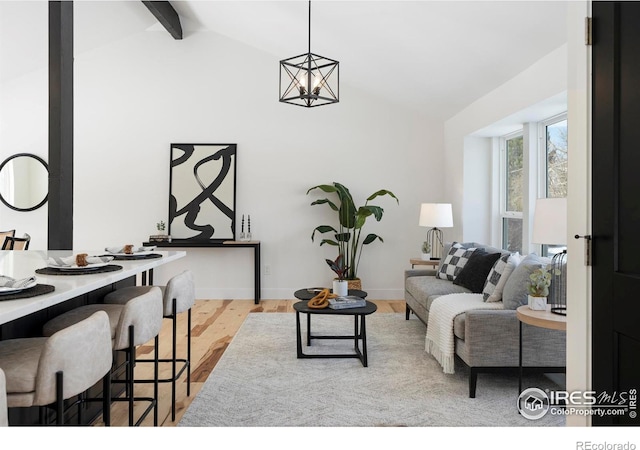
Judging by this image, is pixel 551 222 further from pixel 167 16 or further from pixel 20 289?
pixel 167 16

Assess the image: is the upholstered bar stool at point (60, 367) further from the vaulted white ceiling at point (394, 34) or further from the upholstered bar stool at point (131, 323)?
the vaulted white ceiling at point (394, 34)

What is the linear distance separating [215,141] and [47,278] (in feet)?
13.8

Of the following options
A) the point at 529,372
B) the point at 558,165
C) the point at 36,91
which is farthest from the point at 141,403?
the point at 36,91

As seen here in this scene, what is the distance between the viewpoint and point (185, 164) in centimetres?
602

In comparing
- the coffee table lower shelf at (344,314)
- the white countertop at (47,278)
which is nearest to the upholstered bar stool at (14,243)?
the white countertop at (47,278)

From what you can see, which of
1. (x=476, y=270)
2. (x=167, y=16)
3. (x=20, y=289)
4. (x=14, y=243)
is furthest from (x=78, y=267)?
(x=167, y=16)

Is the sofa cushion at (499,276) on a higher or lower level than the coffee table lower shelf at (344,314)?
higher

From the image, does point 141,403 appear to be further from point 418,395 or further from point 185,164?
point 185,164

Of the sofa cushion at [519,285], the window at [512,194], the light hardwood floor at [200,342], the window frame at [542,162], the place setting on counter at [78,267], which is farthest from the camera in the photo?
the window at [512,194]

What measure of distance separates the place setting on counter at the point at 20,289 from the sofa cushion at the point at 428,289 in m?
3.00

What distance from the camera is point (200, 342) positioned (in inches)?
164

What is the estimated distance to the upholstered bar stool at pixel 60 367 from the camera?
141 centimetres

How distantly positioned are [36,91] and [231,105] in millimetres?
2465

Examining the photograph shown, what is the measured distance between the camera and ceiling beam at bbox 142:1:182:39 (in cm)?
498
